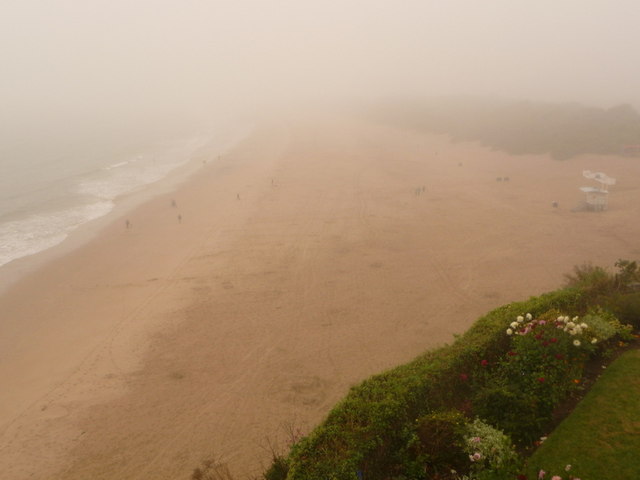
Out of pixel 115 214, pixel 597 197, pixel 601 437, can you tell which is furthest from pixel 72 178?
pixel 601 437

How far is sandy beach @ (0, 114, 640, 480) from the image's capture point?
1092 centimetres

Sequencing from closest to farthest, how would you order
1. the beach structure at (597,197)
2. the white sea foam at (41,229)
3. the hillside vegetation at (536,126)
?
the beach structure at (597,197), the white sea foam at (41,229), the hillside vegetation at (536,126)

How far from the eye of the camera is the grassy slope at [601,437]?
6215 mm

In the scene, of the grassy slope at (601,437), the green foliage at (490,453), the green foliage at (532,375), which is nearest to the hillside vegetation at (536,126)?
the green foliage at (532,375)

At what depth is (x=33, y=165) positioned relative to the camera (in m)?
47.7

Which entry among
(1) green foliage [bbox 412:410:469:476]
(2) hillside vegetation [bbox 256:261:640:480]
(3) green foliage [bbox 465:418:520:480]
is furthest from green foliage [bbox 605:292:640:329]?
(1) green foliage [bbox 412:410:469:476]

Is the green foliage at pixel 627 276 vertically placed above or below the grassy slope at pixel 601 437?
above

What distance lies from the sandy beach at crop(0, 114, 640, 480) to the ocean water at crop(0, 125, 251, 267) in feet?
12.7

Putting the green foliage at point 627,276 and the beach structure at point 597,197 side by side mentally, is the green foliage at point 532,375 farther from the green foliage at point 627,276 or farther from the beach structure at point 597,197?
the beach structure at point 597,197

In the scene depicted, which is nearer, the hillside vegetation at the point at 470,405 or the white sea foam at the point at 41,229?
the hillside vegetation at the point at 470,405

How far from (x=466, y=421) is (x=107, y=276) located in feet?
56.7

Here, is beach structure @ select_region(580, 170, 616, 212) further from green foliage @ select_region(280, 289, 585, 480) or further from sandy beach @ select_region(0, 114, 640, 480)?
green foliage @ select_region(280, 289, 585, 480)

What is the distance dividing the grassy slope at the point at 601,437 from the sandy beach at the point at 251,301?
5.57m

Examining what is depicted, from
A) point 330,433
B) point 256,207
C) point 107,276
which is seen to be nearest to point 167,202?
point 256,207
